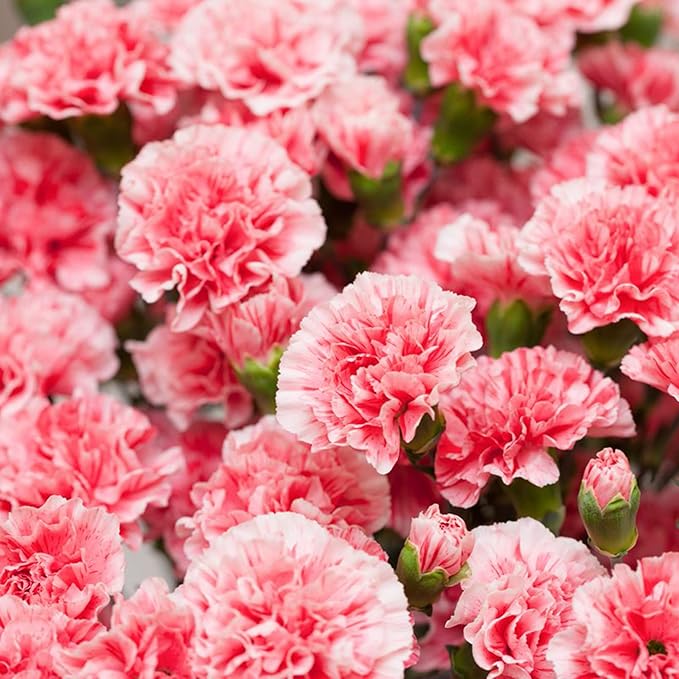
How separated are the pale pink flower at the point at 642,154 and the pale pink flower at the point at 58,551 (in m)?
0.32

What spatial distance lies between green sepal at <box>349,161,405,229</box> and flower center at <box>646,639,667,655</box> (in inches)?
12.4

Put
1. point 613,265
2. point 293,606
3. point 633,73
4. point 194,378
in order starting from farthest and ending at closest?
point 633,73
point 194,378
point 613,265
point 293,606

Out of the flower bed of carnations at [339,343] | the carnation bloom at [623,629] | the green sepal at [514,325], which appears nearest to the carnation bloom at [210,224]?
the flower bed of carnations at [339,343]

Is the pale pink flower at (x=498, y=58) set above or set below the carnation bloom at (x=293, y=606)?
above

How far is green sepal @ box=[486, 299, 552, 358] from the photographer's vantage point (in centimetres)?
62

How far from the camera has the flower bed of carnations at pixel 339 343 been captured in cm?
47

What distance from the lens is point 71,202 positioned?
2.36 ft

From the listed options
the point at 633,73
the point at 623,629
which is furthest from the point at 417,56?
the point at 623,629

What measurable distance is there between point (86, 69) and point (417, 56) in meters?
0.21

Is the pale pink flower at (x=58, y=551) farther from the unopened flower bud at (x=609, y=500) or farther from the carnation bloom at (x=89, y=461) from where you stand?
the unopened flower bud at (x=609, y=500)

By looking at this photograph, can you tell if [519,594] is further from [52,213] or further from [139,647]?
[52,213]

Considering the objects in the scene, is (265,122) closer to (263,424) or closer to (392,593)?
(263,424)

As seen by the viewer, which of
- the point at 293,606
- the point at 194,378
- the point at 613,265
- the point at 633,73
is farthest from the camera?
the point at 633,73

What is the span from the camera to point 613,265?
1.82 ft
